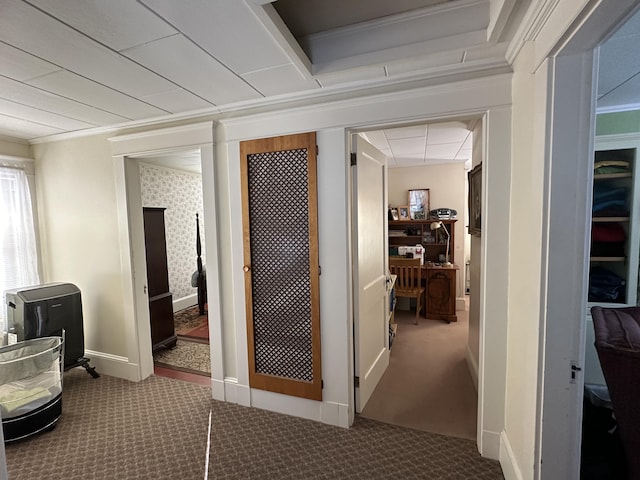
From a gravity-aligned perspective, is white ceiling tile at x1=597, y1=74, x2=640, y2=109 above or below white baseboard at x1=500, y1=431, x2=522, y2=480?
above

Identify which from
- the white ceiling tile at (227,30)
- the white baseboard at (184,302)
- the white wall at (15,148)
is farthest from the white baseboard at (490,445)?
the white wall at (15,148)

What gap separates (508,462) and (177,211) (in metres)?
5.04

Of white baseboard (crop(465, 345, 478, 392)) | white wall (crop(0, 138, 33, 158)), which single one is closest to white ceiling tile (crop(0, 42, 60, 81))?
white wall (crop(0, 138, 33, 158))

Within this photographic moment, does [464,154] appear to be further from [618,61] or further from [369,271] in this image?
[369,271]

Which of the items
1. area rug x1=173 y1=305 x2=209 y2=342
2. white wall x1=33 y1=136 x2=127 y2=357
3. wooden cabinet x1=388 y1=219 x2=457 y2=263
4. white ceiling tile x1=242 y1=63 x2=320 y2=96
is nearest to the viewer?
white ceiling tile x1=242 y1=63 x2=320 y2=96

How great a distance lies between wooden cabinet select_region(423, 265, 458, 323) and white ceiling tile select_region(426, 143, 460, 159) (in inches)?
62.9

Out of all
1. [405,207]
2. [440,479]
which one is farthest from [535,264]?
[405,207]

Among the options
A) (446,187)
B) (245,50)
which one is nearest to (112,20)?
(245,50)

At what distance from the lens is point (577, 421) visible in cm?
126

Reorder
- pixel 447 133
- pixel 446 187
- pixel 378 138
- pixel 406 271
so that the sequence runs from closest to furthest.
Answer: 1. pixel 447 133
2. pixel 378 138
3. pixel 406 271
4. pixel 446 187

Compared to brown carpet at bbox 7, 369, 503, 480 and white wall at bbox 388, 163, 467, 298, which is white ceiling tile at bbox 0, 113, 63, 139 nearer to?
brown carpet at bbox 7, 369, 503, 480

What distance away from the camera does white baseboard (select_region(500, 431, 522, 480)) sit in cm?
158

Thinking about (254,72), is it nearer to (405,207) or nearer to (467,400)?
(467,400)

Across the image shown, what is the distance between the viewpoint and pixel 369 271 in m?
2.49
